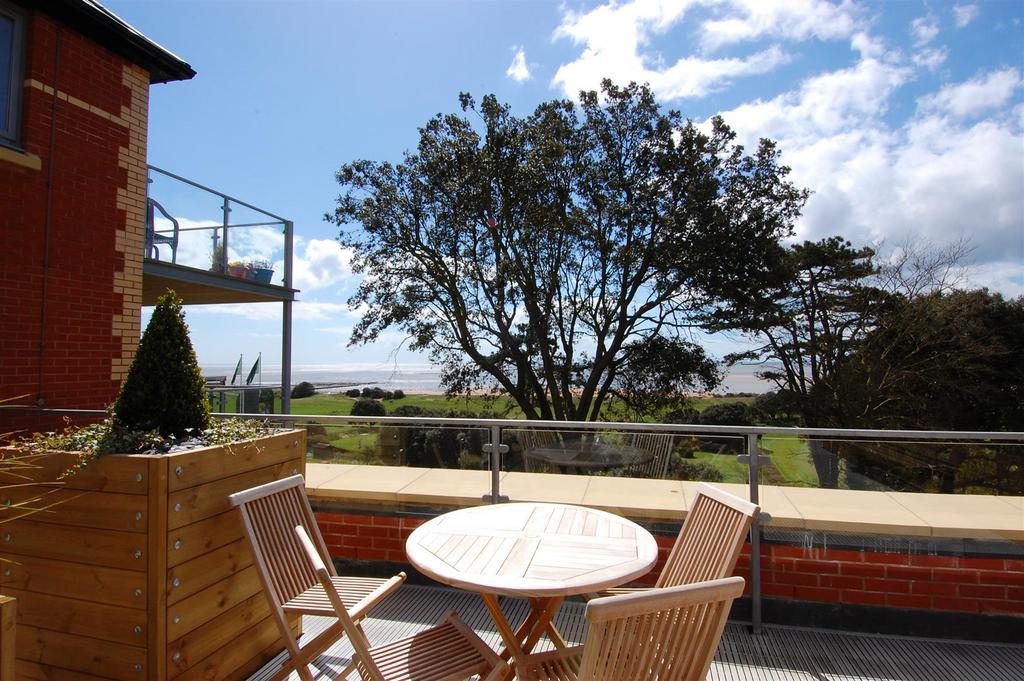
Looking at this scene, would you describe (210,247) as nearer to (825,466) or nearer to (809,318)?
(825,466)

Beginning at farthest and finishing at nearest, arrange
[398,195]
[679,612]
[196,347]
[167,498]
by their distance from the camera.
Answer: [398,195], [196,347], [167,498], [679,612]

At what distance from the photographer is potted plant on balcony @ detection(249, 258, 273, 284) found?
1087 cm

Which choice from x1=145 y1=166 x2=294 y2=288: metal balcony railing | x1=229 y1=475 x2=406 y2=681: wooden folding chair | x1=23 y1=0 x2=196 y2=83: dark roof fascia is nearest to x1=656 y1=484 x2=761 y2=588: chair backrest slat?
x1=229 y1=475 x2=406 y2=681: wooden folding chair

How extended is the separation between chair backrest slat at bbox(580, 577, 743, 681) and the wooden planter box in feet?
6.26

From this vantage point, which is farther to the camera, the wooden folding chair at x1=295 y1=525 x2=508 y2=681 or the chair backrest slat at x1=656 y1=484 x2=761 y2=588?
the chair backrest slat at x1=656 y1=484 x2=761 y2=588

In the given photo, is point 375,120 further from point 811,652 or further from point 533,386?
point 811,652

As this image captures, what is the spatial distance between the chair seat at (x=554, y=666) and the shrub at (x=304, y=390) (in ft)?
69.8

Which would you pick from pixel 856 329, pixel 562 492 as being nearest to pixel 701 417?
pixel 856 329

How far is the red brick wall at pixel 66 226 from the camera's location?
5020 mm

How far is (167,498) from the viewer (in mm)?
2359

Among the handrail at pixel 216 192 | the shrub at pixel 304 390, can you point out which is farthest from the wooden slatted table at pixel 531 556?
the shrub at pixel 304 390

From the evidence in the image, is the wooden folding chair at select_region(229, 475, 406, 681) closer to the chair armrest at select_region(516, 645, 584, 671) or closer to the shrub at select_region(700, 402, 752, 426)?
the chair armrest at select_region(516, 645, 584, 671)

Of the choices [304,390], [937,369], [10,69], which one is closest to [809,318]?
[937,369]

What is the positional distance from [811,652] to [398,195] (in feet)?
51.3
